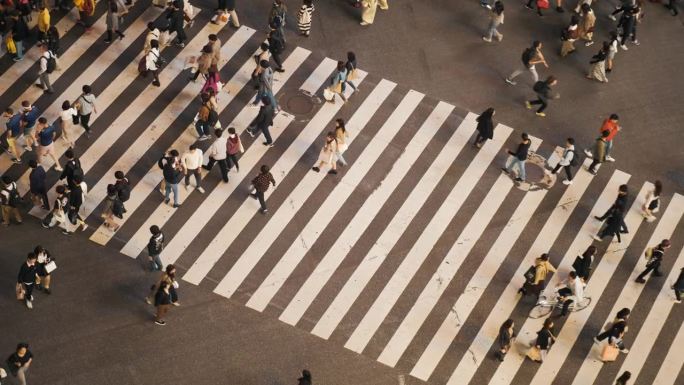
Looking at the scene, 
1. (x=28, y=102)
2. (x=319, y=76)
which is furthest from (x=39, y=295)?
(x=319, y=76)

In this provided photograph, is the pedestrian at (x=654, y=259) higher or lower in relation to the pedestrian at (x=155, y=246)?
higher

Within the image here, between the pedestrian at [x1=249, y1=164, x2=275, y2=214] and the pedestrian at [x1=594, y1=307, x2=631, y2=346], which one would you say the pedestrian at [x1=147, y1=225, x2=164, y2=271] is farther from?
the pedestrian at [x1=594, y1=307, x2=631, y2=346]

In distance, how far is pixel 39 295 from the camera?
27.6m

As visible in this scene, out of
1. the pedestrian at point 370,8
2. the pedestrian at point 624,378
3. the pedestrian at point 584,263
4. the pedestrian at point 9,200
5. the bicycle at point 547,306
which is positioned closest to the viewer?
the pedestrian at point 624,378

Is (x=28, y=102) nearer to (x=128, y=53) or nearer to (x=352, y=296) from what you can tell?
(x=128, y=53)

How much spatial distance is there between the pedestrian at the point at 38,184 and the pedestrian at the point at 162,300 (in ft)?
13.7

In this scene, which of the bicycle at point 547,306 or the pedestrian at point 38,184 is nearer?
the pedestrian at point 38,184

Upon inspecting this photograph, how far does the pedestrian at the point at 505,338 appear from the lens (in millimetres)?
26969

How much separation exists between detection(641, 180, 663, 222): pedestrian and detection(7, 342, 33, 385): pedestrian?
16.1 m

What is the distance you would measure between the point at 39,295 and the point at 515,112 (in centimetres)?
1397

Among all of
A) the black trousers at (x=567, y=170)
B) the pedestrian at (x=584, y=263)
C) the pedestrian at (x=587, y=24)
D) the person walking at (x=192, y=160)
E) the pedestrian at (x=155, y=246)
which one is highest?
the pedestrian at (x=587, y=24)

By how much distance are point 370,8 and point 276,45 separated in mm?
3360

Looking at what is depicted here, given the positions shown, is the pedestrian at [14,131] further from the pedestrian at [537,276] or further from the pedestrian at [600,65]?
the pedestrian at [600,65]

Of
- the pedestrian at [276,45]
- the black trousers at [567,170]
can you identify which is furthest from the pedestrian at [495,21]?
the pedestrian at [276,45]
